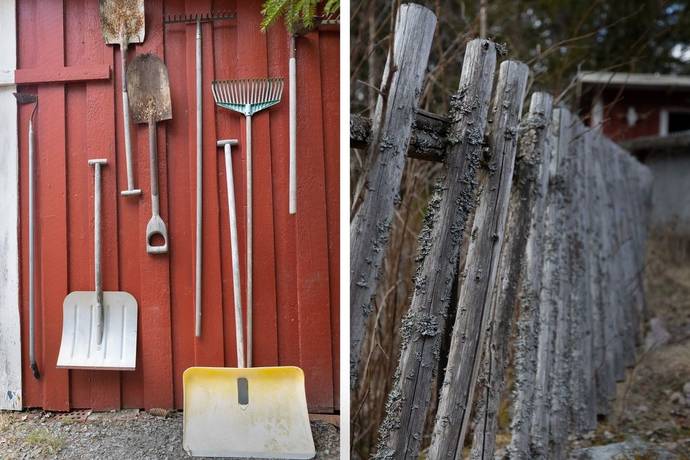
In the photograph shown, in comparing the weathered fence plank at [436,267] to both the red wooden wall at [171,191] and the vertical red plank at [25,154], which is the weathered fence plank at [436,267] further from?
the vertical red plank at [25,154]

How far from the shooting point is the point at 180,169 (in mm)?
946

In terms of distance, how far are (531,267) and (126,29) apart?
49.2 inches

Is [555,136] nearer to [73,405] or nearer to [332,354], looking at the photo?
[332,354]

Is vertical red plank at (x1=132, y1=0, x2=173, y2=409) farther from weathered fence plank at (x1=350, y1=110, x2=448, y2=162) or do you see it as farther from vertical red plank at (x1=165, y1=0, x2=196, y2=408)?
weathered fence plank at (x1=350, y1=110, x2=448, y2=162)

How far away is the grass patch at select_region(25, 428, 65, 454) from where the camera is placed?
3.23 feet

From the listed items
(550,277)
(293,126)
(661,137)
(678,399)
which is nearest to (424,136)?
(293,126)

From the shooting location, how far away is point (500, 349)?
5.07 feet

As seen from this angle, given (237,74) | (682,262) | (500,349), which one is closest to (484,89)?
(237,74)

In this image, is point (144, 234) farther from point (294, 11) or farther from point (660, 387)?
point (660, 387)

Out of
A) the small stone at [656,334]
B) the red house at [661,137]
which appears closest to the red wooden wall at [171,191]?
the small stone at [656,334]

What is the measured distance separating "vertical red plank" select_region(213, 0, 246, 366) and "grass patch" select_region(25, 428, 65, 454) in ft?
1.06

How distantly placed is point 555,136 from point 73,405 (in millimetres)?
1552

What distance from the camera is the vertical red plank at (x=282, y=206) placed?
3.13 ft

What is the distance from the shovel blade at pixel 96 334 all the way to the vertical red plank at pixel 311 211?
9.9 inches
